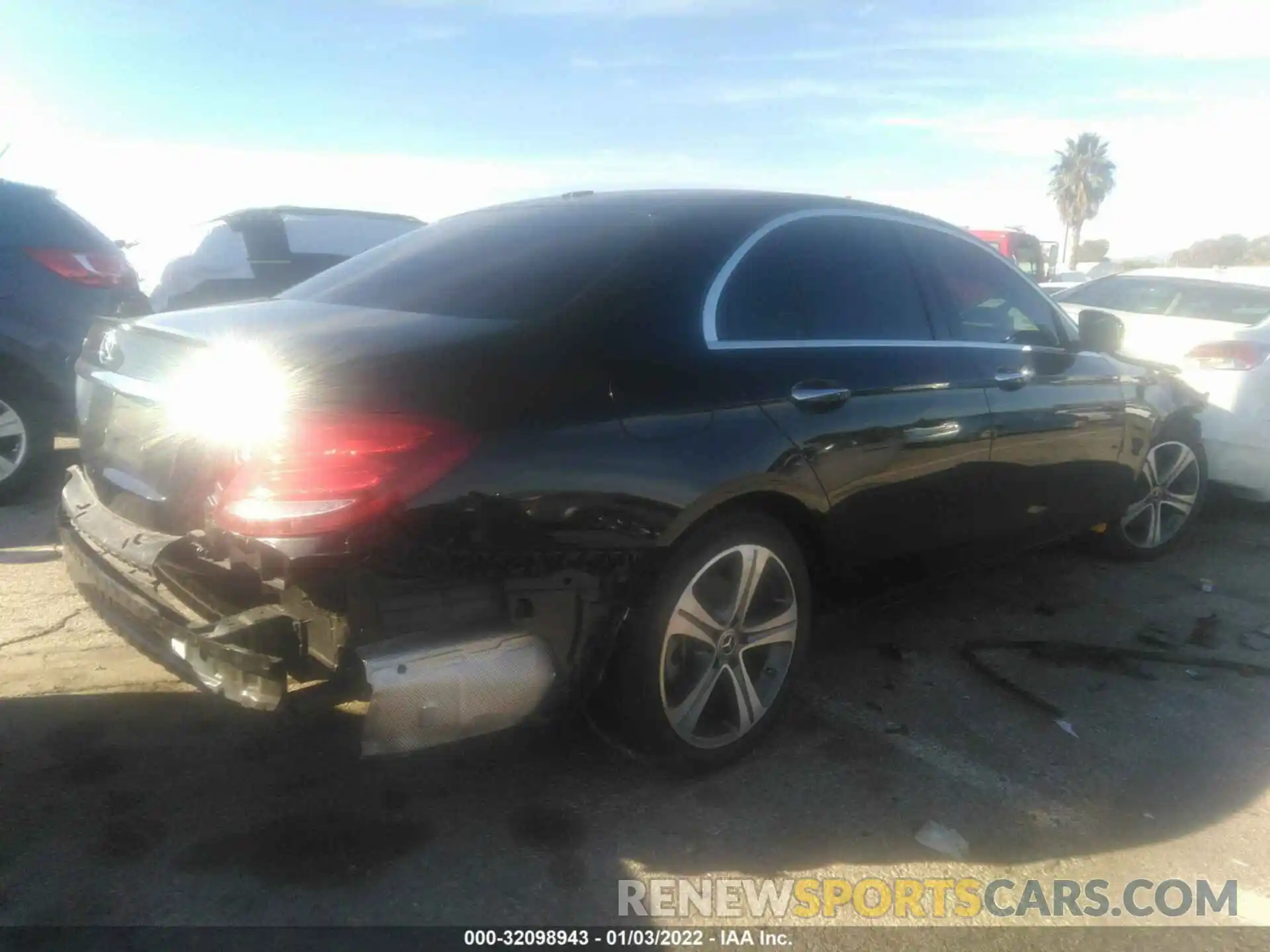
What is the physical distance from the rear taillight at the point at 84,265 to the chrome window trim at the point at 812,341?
4.20 meters

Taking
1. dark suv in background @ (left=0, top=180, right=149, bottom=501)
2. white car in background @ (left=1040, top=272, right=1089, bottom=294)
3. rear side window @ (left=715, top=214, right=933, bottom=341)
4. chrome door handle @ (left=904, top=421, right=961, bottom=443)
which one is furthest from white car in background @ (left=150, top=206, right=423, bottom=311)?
white car in background @ (left=1040, top=272, right=1089, bottom=294)

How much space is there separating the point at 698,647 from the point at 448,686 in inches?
33.5

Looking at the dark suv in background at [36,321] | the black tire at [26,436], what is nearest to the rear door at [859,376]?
the dark suv in background at [36,321]

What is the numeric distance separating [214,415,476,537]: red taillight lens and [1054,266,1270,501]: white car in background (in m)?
5.13

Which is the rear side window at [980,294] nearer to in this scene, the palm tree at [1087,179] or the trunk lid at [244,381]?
the trunk lid at [244,381]

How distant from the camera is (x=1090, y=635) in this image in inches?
Answer: 170

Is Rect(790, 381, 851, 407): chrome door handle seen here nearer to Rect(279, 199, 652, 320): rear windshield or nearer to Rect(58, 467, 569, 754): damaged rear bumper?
Rect(279, 199, 652, 320): rear windshield

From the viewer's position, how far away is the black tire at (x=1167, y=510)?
5160 millimetres

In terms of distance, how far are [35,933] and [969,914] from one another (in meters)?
2.17

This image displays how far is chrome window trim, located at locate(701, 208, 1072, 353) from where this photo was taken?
2979 mm

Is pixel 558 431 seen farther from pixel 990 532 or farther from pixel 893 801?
pixel 990 532

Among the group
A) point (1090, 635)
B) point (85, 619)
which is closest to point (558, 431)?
point (85, 619)

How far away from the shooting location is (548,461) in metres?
2.46

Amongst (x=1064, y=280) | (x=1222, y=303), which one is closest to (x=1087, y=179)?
(x=1064, y=280)
